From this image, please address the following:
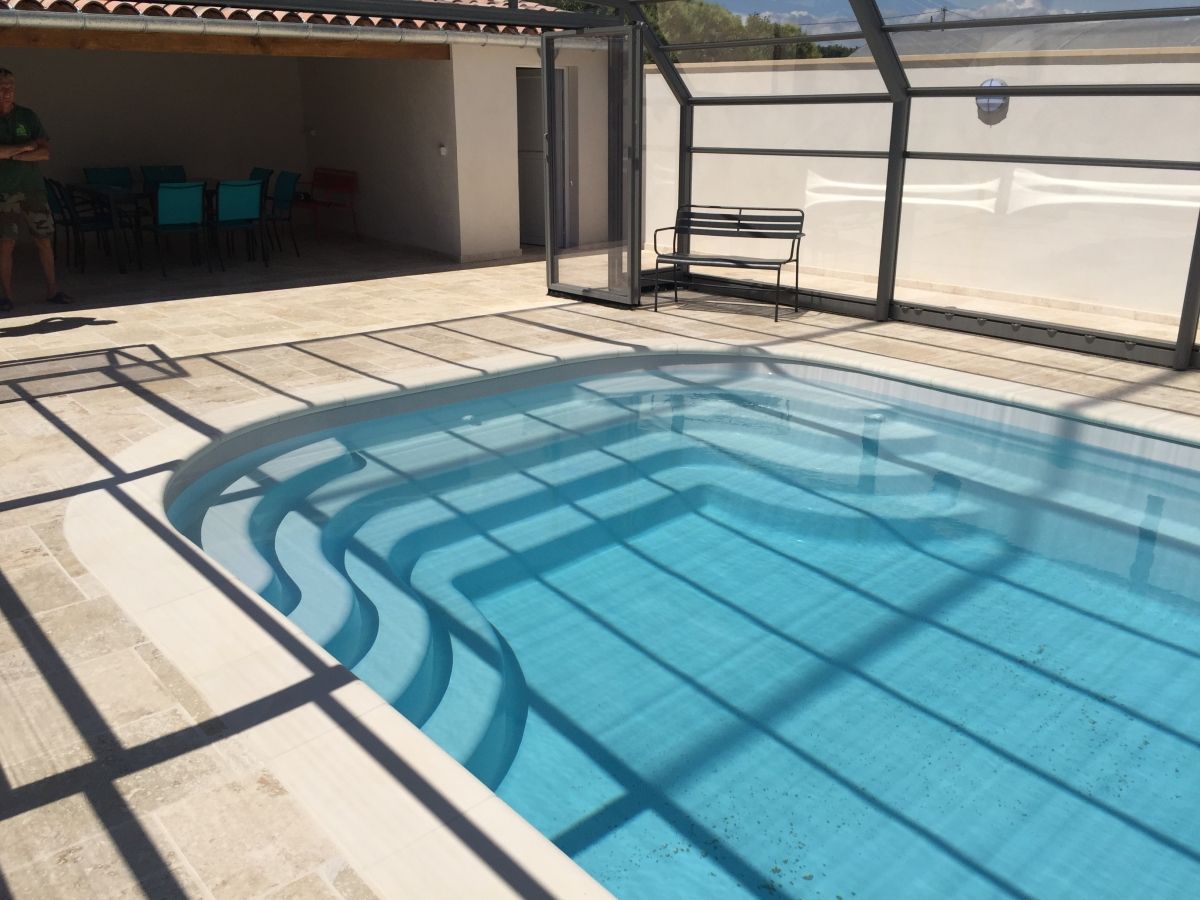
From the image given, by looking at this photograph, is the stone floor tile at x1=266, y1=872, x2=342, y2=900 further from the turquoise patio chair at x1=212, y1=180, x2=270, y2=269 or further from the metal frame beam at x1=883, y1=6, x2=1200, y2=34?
the turquoise patio chair at x1=212, y1=180, x2=270, y2=269

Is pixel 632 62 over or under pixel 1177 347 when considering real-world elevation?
over

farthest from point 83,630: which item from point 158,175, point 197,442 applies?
point 158,175

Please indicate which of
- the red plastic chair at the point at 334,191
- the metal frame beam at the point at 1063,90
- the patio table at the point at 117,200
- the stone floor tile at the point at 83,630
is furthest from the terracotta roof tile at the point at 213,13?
the stone floor tile at the point at 83,630

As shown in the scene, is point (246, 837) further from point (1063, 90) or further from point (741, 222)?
point (741, 222)

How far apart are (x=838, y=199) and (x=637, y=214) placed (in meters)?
1.78

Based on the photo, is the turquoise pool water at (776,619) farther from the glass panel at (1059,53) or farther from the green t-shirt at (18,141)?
the green t-shirt at (18,141)

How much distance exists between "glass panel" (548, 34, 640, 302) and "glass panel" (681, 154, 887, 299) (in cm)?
124

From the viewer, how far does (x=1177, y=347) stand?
680 centimetres

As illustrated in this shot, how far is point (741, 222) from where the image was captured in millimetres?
9133

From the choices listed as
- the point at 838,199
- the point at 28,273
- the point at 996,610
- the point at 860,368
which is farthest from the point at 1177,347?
the point at 28,273

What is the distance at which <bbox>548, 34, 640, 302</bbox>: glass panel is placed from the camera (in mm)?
8461

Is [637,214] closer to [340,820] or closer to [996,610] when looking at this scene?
[996,610]

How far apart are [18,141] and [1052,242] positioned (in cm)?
832

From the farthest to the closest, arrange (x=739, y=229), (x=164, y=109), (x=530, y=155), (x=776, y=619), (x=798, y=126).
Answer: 1. (x=164, y=109)
2. (x=530, y=155)
3. (x=739, y=229)
4. (x=798, y=126)
5. (x=776, y=619)
